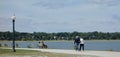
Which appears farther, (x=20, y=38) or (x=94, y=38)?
(x=94, y=38)

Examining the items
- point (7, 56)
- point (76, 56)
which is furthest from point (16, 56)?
point (76, 56)

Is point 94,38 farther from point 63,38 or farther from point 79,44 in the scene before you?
point 79,44

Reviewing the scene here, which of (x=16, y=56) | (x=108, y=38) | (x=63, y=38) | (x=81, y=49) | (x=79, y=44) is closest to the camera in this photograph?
(x=16, y=56)

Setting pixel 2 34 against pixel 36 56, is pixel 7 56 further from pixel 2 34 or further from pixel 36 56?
pixel 2 34

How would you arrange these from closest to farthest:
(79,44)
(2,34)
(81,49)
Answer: (79,44), (81,49), (2,34)

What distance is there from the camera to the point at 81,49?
41156 millimetres

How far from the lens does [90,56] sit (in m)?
31.0

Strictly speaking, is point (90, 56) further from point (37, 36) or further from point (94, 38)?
point (94, 38)

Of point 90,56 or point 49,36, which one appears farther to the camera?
point 49,36

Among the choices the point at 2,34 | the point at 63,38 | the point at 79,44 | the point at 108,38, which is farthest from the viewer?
the point at 63,38

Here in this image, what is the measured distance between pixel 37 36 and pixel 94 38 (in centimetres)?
2796

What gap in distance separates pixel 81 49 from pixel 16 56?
10074mm

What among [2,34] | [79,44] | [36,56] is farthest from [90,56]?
[2,34]

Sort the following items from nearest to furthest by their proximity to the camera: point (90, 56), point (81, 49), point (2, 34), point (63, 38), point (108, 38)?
1. point (90, 56)
2. point (81, 49)
3. point (2, 34)
4. point (108, 38)
5. point (63, 38)
